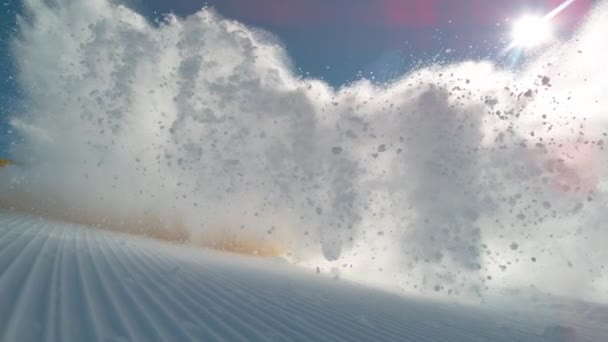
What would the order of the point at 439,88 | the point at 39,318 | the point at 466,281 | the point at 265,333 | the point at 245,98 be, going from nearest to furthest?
the point at 39,318, the point at 265,333, the point at 466,281, the point at 439,88, the point at 245,98

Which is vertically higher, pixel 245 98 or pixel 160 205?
pixel 245 98

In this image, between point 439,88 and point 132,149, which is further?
point 132,149

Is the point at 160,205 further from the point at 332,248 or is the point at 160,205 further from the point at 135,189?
the point at 332,248

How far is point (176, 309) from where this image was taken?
141 inches

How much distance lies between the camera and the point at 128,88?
14.1m

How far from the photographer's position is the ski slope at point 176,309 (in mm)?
2758

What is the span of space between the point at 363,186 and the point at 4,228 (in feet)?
29.6

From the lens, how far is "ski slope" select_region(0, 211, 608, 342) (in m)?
2.76

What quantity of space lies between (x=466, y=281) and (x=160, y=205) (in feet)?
34.3

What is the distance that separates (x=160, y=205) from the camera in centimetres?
1434

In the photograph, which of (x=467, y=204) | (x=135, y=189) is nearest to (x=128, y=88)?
(x=135, y=189)

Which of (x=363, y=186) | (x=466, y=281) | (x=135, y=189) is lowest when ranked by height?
(x=466, y=281)

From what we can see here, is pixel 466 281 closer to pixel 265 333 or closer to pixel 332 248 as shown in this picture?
pixel 332 248

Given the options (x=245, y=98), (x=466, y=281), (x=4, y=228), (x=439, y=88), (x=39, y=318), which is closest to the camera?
(x=39, y=318)
